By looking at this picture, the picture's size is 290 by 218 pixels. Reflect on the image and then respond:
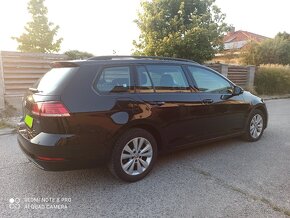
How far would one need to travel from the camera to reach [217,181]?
11.8ft

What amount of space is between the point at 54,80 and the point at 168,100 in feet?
5.15

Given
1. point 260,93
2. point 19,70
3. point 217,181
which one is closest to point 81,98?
point 217,181

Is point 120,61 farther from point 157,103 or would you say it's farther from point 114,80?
point 157,103

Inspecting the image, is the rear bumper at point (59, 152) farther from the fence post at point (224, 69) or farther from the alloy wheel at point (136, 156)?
the fence post at point (224, 69)

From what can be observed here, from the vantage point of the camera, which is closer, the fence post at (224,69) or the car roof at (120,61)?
the car roof at (120,61)

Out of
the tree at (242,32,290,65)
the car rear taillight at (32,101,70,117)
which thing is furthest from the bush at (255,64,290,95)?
the car rear taillight at (32,101,70,117)

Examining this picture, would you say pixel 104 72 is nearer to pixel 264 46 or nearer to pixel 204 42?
pixel 204 42

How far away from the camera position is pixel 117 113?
3.35 m

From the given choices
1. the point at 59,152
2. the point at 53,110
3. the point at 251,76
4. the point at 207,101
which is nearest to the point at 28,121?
the point at 53,110

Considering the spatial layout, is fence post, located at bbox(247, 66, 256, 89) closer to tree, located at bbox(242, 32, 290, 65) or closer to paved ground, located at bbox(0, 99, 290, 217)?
tree, located at bbox(242, 32, 290, 65)

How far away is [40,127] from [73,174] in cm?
99

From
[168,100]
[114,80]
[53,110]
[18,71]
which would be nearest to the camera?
[53,110]

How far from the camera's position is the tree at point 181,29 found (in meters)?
12.9

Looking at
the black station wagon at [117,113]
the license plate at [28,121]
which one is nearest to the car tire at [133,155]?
the black station wagon at [117,113]
